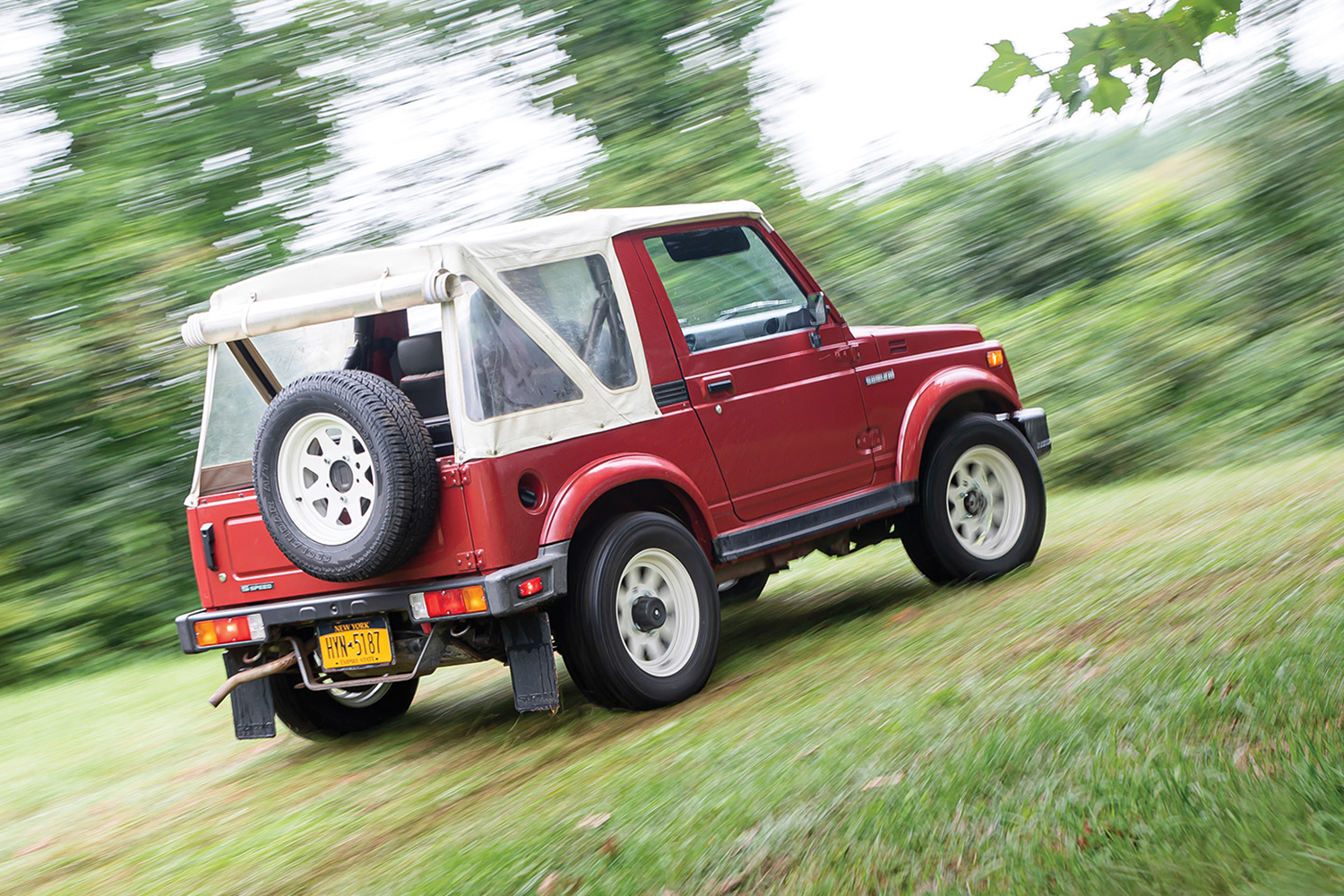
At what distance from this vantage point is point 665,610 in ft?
17.9

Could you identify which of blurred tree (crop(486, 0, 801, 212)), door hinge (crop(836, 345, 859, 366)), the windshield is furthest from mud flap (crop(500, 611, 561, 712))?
blurred tree (crop(486, 0, 801, 212))

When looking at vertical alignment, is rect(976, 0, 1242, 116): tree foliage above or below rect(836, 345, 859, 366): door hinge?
above

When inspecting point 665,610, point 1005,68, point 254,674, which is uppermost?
point 1005,68

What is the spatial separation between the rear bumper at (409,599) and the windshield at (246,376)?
0.74 metres

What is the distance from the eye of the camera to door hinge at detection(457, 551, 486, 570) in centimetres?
487

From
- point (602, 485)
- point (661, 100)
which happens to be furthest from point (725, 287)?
point (661, 100)

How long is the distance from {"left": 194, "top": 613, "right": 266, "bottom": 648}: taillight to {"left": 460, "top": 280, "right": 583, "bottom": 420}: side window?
1329 mm

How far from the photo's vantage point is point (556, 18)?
45.9 ft

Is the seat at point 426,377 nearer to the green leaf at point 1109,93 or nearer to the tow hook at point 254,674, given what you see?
the tow hook at point 254,674

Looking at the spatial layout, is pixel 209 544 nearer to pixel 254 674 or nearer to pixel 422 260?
pixel 254 674

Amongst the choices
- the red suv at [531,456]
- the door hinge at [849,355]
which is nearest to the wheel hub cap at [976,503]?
the red suv at [531,456]

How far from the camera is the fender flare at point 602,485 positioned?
5.03m

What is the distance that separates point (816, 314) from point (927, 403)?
77cm

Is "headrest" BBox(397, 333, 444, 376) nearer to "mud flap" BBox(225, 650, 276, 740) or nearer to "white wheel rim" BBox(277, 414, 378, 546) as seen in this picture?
"white wheel rim" BBox(277, 414, 378, 546)
